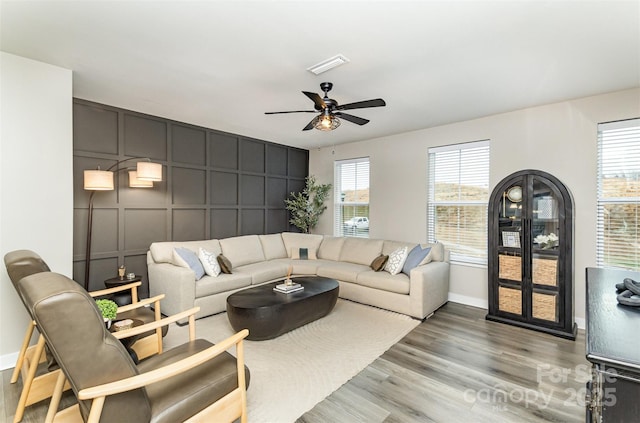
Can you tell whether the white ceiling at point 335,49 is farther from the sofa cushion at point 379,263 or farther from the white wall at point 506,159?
the sofa cushion at point 379,263

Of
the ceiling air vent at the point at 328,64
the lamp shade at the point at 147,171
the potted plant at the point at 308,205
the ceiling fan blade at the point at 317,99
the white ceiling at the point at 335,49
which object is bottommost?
the potted plant at the point at 308,205

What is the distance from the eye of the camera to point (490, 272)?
12.5 feet

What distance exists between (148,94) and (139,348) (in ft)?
8.93

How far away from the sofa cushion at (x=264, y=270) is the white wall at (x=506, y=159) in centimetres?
184

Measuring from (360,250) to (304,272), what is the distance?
1022 millimetres

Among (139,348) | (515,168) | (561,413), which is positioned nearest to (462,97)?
(515,168)

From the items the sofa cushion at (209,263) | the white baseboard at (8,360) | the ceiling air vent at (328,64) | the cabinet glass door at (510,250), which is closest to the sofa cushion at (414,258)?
the cabinet glass door at (510,250)

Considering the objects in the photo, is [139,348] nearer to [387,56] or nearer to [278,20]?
[278,20]

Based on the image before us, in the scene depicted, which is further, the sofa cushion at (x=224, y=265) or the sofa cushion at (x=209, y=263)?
the sofa cushion at (x=224, y=265)

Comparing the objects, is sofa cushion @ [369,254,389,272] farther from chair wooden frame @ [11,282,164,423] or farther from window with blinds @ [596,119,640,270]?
chair wooden frame @ [11,282,164,423]

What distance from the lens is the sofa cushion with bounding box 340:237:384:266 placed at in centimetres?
486

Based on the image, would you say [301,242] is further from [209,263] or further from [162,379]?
[162,379]

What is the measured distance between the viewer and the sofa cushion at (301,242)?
5.58 metres

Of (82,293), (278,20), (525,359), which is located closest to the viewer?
(82,293)
